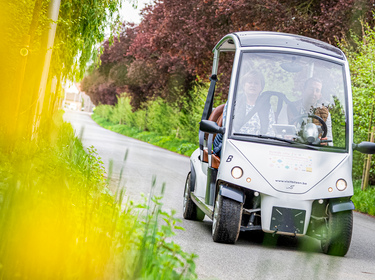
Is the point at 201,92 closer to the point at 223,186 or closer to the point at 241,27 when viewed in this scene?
the point at 241,27

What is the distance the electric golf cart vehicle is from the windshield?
1 centimetres

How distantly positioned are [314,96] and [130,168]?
7.92 m

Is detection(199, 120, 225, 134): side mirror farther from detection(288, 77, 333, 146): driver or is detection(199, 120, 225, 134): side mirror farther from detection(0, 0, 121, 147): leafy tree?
detection(0, 0, 121, 147): leafy tree

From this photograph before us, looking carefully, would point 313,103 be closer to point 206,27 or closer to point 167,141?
point 206,27

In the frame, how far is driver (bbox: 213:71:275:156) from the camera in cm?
718

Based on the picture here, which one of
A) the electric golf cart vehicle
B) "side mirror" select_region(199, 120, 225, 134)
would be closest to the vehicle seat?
the electric golf cart vehicle

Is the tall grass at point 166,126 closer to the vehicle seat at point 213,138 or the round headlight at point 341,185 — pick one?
the vehicle seat at point 213,138

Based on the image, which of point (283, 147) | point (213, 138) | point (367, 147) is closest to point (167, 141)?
point (213, 138)

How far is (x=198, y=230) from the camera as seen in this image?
7809mm

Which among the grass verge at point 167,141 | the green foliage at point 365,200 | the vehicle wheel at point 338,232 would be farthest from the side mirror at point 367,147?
the grass verge at point 167,141

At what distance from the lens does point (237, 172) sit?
680cm

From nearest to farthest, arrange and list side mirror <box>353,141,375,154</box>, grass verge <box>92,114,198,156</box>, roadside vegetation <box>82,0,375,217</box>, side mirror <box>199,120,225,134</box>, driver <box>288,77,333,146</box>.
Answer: side mirror <box>199,120,225,134</box> < side mirror <box>353,141,375,154</box> < driver <box>288,77,333,146</box> < roadside vegetation <box>82,0,375,217</box> < grass verge <box>92,114,198,156</box>

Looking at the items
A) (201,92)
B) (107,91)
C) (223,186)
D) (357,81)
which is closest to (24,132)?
(223,186)

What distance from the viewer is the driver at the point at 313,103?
739 cm
